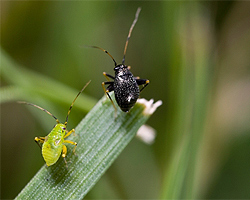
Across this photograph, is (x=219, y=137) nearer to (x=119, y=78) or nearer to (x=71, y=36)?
(x=119, y=78)

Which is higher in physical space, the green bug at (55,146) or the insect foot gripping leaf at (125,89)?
the insect foot gripping leaf at (125,89)

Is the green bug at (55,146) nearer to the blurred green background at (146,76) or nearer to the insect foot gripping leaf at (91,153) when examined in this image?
the insect foot gripping leaf at (91,153)

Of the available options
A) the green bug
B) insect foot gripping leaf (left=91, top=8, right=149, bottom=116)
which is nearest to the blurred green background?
insect foot gripping leaf (left=91, top=8, right=149, bottom=116)

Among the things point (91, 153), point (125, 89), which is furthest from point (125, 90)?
point (91, 153)

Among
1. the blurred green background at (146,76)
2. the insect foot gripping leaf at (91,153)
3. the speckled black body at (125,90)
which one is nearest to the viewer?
the insect foot gripping leaf at (91,153)

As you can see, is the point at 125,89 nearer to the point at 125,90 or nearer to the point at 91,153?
the point at 125,90

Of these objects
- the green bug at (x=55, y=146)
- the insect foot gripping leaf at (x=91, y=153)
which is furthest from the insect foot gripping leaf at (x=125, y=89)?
the green bug at (x=55, y=146)
